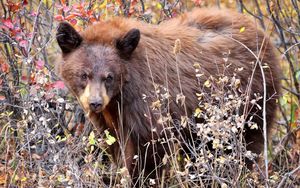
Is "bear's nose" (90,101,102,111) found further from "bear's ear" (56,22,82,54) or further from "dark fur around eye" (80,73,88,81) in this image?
"bear's ear" (56,22,82,54)

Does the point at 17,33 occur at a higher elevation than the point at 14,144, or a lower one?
higher

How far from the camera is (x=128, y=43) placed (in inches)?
231

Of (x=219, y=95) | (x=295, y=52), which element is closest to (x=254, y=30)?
(x=295, y=52)

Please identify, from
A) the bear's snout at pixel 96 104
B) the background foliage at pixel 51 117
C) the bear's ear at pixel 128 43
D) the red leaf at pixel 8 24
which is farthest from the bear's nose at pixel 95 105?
the red leaf at pixel 8 24

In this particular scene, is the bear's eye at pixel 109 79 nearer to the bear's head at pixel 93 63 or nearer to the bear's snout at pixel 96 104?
the bear's head at pixel 93 63

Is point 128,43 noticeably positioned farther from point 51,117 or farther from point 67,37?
point 51,117

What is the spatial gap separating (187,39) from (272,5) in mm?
1202

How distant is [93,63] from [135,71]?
0.37 meters

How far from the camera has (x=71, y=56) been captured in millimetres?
5969

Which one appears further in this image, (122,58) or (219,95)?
(122,58)

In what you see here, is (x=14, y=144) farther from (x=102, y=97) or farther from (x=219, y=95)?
(x=219, y=95)

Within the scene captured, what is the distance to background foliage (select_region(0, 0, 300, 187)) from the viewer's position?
5.74 metres

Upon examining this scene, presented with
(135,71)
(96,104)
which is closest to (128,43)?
(135,71)

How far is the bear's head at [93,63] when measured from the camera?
5.75 metres
